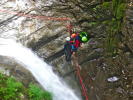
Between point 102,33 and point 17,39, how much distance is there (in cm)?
378

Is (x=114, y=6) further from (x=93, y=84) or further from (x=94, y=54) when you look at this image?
(x=93, y=84)

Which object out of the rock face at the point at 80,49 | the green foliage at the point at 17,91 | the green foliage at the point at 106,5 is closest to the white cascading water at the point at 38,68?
the rock face at the point at 80,49

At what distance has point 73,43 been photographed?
949 centimetres

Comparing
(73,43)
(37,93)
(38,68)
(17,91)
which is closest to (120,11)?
(73,43)

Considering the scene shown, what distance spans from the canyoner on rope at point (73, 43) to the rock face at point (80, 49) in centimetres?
30

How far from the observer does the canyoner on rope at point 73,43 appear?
944 centimetres

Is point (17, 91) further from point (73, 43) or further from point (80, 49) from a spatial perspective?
point (80, 49)

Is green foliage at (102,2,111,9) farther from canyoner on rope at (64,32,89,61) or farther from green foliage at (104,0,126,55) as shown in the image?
canyoner on rope at (64,32,89,61)

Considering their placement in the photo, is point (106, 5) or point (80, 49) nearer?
point (106, 5)

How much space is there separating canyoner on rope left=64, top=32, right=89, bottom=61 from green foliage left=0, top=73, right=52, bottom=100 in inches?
89.2

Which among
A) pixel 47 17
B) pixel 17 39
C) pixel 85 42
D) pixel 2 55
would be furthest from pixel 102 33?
pixel 2 55

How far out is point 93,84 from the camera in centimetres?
977

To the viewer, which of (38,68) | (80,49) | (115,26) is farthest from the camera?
(80,49)

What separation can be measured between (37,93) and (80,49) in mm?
3270
